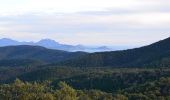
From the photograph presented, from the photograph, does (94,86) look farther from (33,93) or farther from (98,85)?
(33,93)

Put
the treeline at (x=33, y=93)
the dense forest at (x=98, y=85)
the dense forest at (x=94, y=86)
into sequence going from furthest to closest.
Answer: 1. the dense forest at (x=98, y=85)
2. the dense forest at (x=94, y=86)
3. the treeline at (x=33, y=93)

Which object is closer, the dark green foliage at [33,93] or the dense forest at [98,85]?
the dark green foliage at [33,93]

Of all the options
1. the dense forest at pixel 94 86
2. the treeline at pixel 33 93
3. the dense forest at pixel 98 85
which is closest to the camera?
the treeline at pixel 33 93

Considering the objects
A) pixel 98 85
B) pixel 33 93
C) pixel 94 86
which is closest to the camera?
pixel 33 93

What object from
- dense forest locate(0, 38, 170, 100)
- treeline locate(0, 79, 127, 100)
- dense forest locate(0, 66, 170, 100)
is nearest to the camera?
treeline locate(0, 79, 127, 100)

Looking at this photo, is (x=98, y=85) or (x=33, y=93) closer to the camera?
(x=33, y=93)

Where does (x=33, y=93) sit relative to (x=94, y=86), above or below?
above

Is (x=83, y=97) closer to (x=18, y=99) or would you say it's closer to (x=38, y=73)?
(x=18, y=99)

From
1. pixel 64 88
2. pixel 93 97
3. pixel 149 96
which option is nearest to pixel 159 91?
pixel 149 96

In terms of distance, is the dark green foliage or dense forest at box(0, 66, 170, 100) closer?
the dark green foliage

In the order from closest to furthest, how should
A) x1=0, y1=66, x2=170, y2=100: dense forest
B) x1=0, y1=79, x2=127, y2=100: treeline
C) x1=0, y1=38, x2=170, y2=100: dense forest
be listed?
x1=0, y1=79, x2=127, y2=100: treeline → x1=0, y1=66, x2=170, y2=100: dense forest → x1=0, y1=38, x2=170, y2=100: dense forest

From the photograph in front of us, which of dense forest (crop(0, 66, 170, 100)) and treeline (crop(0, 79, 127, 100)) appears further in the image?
dense forest (crop(0, 66, 170, 100))

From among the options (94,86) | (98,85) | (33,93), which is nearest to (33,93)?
(33,93)

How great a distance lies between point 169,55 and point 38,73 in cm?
4889
